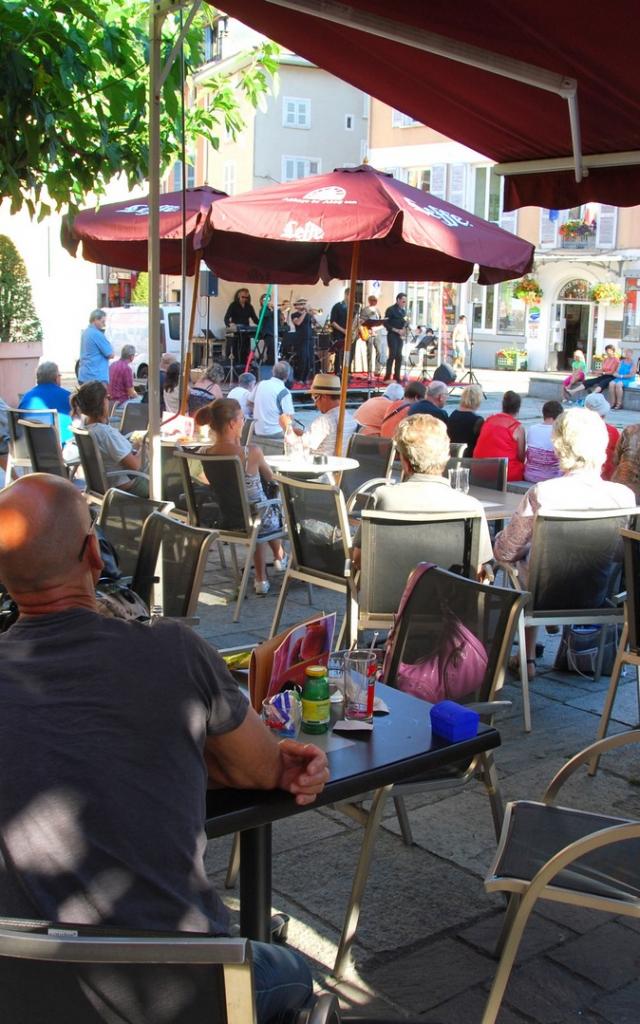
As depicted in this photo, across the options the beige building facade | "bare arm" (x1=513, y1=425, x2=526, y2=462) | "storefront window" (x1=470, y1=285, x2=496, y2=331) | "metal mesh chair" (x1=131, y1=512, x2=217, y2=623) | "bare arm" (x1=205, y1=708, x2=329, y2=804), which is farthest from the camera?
"storefront window" (x1=470, y1=285, x2=496, y2=331)

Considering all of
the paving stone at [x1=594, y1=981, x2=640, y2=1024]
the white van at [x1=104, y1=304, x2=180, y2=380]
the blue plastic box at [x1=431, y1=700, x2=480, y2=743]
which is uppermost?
the white van at [x1=104, y1=304, x2=180, y2=380]

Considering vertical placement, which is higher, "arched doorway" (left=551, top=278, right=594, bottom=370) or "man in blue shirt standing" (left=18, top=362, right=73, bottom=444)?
"arched doorway" (left=551, top=278, right=594, bottom=370)

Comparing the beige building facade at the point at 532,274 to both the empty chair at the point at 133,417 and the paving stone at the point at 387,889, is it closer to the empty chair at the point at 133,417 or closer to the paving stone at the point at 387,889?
the empty chair at the point at 133,417

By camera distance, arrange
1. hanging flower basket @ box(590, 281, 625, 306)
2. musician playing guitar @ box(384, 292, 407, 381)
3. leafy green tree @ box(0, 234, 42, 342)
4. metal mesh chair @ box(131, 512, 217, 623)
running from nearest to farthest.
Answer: metal mesh chair @ box(131, 512, 217, 623), leafy green tree @ box(0, 234, 42, 342), musician playing guitar @ box(384, 292, 407, 381), hanging flower basket @ box(590, 281, 625, 306)

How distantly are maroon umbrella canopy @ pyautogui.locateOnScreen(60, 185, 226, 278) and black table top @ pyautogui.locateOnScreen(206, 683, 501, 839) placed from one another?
564 centimetres

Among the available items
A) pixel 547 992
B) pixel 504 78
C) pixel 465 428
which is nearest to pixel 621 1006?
pixel 547 992

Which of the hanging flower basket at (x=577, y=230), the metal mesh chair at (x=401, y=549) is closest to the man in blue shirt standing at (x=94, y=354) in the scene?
the metal mesh chair at (x=401, y=549)

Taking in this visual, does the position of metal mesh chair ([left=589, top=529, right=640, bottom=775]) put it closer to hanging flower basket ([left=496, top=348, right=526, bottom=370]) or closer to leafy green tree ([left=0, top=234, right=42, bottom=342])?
leafy green tree ([left=0, top=234, right=42, bottom=342])

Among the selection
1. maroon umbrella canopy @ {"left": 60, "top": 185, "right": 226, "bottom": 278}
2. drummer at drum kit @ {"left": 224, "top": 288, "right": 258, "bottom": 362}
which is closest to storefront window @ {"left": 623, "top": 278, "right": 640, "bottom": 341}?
drummer at drum kit @ {"left": 224, "top": 288, "right": 258, "bottom": 362}

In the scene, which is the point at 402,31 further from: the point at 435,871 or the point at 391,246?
the point at 391,246

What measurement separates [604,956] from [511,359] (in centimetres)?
3317

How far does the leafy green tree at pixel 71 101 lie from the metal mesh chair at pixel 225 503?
63.8 inches

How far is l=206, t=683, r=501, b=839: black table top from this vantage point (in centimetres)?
211

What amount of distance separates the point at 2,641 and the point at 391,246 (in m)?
8.09
